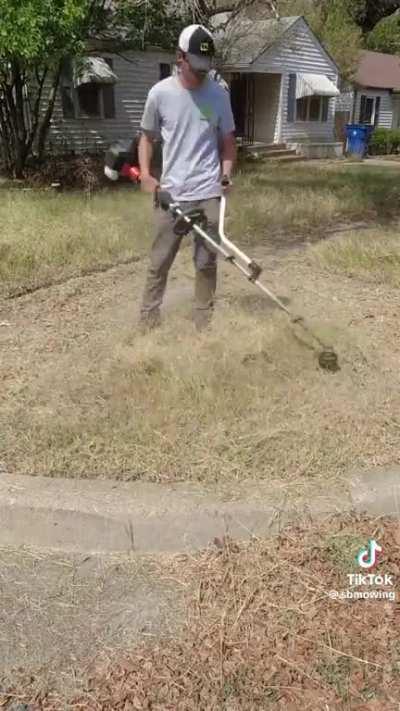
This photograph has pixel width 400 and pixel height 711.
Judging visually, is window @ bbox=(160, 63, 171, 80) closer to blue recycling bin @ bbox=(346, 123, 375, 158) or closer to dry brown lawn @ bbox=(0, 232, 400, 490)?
blue recycling bin @ bbox=(346, 123, 375, 158)

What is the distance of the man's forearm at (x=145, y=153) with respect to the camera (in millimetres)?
3754

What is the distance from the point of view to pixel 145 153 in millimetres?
3770

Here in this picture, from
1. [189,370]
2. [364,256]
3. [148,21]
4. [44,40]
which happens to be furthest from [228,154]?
[148,21]

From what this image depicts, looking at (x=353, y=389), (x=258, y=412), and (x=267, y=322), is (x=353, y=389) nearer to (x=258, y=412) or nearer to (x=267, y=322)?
(x=258, y=412)

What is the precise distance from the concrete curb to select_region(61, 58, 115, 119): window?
52.4ft

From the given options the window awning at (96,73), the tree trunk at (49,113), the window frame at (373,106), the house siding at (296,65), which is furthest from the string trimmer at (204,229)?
the window frame at (373,106)

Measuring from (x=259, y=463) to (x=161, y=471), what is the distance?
0.43m

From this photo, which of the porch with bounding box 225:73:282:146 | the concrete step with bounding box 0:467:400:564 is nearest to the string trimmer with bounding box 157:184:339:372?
the concrete step with bounding box 0:467:400:564

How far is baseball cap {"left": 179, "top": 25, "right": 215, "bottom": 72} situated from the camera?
3.36 meters

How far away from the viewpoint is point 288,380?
140 inches

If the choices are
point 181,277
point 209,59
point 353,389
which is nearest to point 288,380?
point 353,389

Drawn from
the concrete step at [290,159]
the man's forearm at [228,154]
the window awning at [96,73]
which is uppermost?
the window awning at [96,73]

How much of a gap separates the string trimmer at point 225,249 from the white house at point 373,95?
83.7 feet

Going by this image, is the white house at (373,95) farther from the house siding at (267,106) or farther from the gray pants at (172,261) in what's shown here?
the gray pants at (172,261)
